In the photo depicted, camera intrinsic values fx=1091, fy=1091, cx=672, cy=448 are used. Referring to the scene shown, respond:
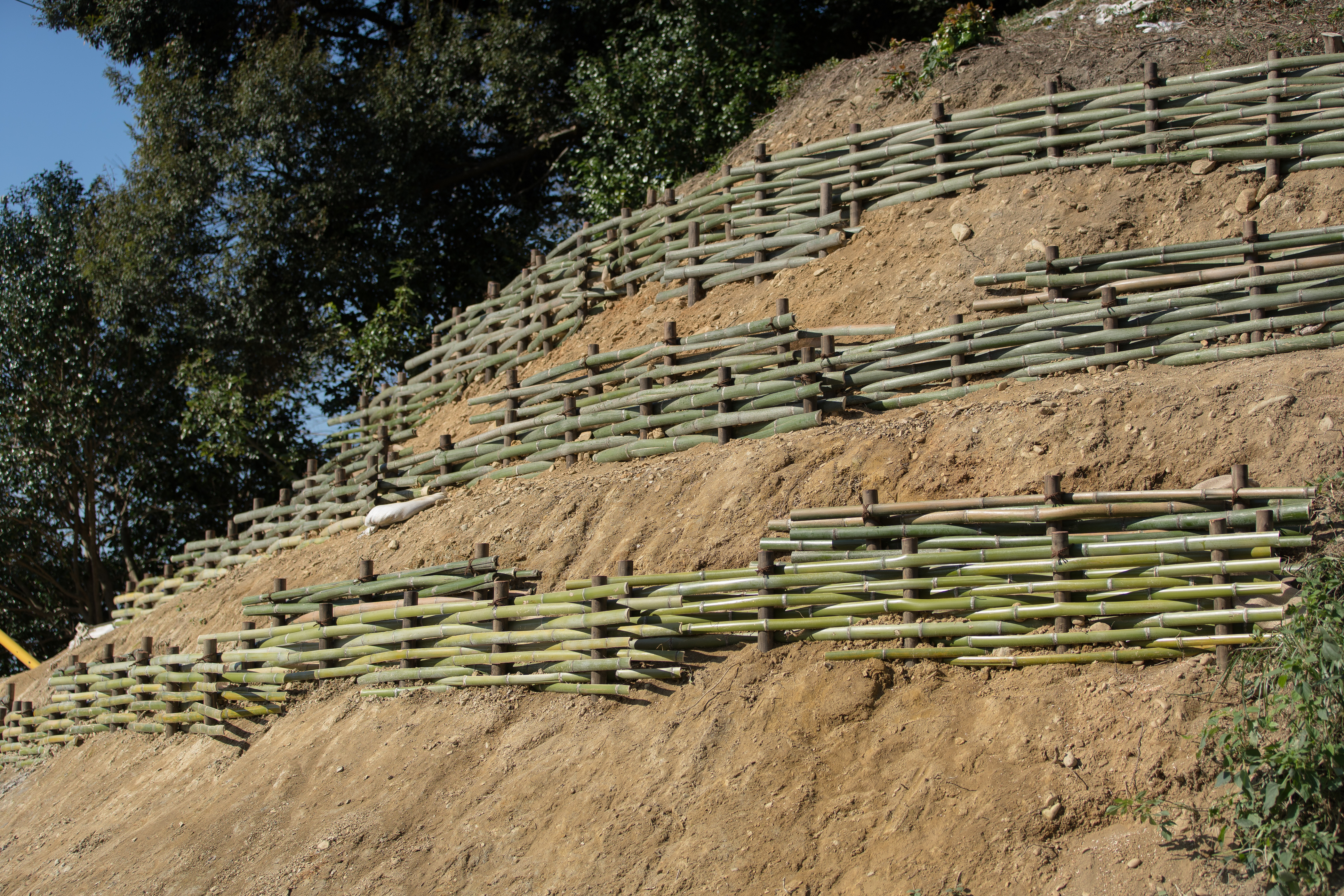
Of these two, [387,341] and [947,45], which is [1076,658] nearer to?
[947,45]

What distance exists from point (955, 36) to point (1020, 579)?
5.93 metres

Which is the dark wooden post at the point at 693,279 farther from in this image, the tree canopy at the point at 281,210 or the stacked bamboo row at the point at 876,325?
the tree canopy at the point at 281,210

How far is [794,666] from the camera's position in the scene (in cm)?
492

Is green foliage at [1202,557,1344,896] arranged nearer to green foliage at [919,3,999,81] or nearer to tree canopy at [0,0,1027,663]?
green foliage at [919,3,999,81]

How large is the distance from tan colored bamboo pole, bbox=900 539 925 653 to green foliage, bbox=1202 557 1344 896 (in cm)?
127

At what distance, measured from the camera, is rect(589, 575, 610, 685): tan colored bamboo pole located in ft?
17.7

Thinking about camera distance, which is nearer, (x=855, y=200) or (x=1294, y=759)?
(x=1294, y=759)

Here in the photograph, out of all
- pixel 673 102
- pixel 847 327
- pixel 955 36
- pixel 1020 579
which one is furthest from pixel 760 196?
pixel 1020 579

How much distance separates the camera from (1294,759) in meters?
3.42

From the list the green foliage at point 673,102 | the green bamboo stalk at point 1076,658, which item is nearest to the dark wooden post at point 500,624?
the green bamboo stalk at point 1076,658

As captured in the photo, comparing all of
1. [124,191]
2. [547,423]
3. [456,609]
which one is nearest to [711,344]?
[547,423]

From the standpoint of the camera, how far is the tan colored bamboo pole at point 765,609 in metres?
5.02

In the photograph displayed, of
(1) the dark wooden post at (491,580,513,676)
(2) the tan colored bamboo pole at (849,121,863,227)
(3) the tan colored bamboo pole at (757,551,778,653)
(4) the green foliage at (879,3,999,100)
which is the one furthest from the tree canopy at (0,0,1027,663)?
(3) the tan colored bamboo pole at (757,551,778,653)

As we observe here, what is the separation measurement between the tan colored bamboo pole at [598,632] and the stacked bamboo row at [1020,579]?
249 millimetres
